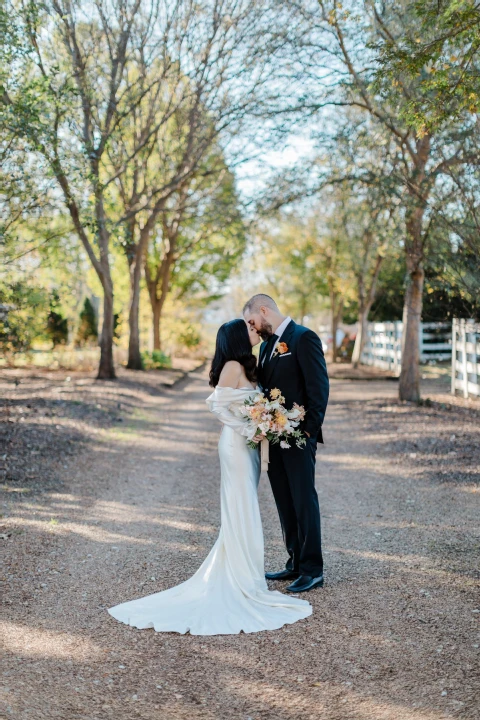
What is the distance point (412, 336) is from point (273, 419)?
38.6 feet

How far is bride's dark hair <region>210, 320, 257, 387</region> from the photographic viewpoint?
560 cm

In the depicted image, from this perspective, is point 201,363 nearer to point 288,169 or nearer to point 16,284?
point 288,169

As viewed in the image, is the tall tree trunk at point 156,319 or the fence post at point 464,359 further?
the tall tree trunk at point 156,319

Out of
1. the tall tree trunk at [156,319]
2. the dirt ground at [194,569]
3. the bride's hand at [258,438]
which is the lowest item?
the dirt ground at [194,569]

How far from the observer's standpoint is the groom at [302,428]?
560 centimetres

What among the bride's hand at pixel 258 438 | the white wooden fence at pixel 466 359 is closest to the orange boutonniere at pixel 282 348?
the bride's hand at pixel 258 438

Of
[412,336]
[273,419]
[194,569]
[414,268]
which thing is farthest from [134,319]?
[273,419]

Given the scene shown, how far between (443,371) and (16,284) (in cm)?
1875

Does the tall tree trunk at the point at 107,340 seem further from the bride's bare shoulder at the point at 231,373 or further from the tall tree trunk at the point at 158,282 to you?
the bride's bare shoulder at the point at 231,373

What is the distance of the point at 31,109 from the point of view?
10.3 m

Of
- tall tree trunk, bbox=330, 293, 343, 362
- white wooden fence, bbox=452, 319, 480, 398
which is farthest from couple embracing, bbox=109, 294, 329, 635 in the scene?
tall tree trunk, bbox=330, 293, 343, 362

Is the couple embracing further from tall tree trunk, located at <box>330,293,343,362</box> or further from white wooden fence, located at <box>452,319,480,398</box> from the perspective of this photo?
tall tree trunk, located at <box>330,293,343,362</box>

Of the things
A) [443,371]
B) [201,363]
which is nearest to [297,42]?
[443,371]

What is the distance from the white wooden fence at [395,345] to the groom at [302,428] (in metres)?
21.8
